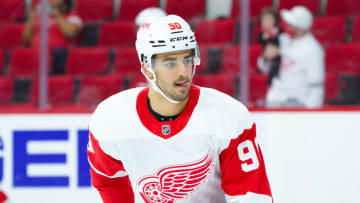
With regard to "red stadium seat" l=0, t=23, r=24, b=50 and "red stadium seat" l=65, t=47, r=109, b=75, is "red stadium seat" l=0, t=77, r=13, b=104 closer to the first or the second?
"red stadium seat" l=0, t=23, r=24, b=50

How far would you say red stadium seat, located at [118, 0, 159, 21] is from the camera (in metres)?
3.96

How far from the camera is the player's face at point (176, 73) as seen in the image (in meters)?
2.06

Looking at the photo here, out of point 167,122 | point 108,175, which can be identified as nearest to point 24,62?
point 108,175

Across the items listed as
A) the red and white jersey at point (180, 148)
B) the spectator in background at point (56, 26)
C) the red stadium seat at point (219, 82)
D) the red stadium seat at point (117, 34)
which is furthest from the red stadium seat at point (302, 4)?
the red and white jersey at point (180, 148)

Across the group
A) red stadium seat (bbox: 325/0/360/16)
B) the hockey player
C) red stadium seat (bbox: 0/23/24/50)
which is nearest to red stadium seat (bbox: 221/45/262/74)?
red stadium seat (bbox: 325/0/360/16)

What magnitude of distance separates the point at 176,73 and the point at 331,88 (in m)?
1.89

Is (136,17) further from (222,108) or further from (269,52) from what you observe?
(222,108)

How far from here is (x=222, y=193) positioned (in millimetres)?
2338

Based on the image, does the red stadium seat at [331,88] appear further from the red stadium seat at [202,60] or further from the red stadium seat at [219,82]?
the red stadium seat at [202,60]

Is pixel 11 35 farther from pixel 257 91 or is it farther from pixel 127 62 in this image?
pixel 257 91

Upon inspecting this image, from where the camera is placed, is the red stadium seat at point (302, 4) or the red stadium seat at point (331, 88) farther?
the red stadium seat at point (302, 4)

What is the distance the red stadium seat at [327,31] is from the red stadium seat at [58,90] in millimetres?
1456

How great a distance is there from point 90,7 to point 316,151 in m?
1.71

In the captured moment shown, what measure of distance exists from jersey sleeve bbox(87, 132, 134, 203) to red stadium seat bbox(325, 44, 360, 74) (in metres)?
1.83
